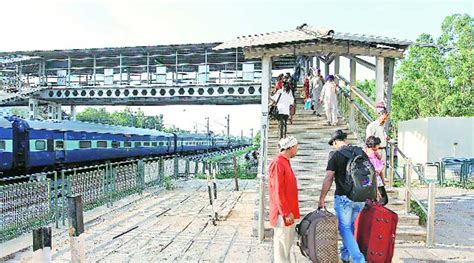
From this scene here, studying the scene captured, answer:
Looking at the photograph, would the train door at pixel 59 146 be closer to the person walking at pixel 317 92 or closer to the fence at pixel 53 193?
the fence at pixel 53 193

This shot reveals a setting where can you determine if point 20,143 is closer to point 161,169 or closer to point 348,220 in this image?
point 161,169

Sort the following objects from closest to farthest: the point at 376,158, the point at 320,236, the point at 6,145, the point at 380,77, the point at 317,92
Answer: the point at 320,236
the point at 376,158
the point at 380,77
the point at 317,92
the point at 6,145

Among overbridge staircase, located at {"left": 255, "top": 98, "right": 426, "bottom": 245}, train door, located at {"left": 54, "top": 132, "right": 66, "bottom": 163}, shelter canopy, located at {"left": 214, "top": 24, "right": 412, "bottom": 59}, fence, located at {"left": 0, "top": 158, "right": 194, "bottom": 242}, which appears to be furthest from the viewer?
train door, located at {"left": 54, "top": 132, "right": 66, "bottom": 163}

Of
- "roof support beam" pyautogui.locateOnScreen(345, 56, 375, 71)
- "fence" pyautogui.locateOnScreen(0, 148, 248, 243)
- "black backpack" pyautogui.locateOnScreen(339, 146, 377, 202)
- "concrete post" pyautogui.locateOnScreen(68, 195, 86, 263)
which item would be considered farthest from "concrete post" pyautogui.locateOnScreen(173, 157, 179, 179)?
"concrete post" pyautogui.locateOnScreen(68, 195, 86, 263)

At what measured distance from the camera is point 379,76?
9.56 metres

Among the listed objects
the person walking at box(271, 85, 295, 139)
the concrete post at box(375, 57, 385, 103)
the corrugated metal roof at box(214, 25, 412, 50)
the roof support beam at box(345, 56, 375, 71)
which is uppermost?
the corrugated metal roof at box(214, 25, 412, 50)

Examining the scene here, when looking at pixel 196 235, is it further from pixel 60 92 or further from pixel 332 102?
pixel 60 92

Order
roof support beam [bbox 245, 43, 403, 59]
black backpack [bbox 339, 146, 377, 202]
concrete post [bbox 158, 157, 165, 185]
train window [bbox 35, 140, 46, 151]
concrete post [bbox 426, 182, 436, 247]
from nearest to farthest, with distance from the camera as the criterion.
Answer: black backpack [bbox 339, 146, 377, 202] < concrete post [bbox 426, 182, 436, 247] < roof support beam [bbox 245, 43, 403, 59] < concrete post [bbox 158, 157, 165, 185] < train window [bbox 35, 140, 46, 151]

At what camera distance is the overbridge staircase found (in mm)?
6977

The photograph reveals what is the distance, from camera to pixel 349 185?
4812 millimetres

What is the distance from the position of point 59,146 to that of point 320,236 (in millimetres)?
15503

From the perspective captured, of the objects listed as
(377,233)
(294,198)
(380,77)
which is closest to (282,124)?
(380,77)

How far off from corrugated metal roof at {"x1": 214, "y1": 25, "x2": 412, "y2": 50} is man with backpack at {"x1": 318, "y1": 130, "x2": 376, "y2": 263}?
4.01 metres

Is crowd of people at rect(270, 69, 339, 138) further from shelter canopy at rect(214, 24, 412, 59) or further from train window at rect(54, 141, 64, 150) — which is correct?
train window at rect(54, 141, 64, 150)
